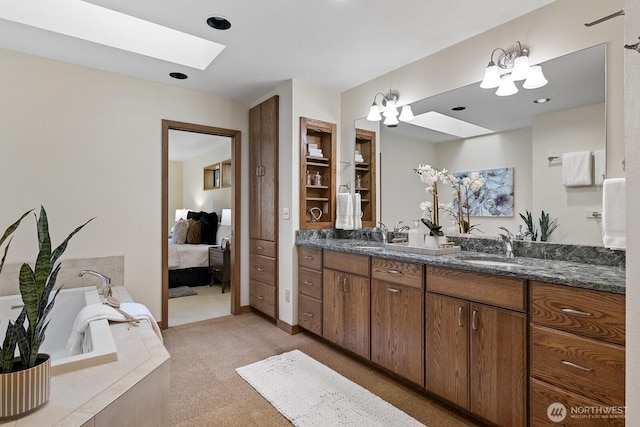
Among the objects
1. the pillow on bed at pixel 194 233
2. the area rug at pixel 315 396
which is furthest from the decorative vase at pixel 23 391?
the pillow on bed at pixel 194 233

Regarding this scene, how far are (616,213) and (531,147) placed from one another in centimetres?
71

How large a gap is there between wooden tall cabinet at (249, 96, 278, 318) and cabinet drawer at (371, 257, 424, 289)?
131 cm

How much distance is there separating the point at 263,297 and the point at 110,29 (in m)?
2.73

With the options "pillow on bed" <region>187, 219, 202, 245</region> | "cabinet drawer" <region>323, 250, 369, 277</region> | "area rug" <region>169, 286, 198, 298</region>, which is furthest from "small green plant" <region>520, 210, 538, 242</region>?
"pillow on bed" <region>187, 219, 202, 245</region>

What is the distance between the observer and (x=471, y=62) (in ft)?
7.83

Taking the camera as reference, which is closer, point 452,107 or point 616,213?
point 616,213

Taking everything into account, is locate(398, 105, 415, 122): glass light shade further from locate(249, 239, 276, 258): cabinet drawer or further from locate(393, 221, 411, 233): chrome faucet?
locate(249, 239, 276, 258): cabinet drawer

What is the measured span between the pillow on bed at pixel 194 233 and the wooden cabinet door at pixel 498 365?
193 inches

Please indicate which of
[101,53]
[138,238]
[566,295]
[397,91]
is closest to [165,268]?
[138,238]

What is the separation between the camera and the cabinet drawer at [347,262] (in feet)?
8.20

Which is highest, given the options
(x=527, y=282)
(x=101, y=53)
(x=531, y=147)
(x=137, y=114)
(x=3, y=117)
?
(x=101, y=53)

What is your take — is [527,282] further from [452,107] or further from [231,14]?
[231,14]

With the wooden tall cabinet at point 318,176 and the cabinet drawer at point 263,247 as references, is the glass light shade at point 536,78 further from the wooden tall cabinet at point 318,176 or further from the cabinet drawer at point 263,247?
the cabinet drawer at point 263,247

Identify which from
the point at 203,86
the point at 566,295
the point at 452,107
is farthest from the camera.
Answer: the point at 203,86
